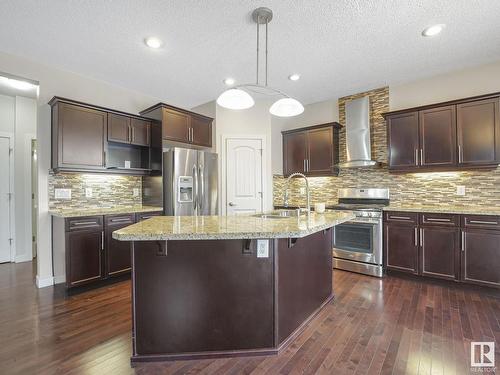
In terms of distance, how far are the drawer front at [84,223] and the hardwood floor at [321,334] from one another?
0.73 m

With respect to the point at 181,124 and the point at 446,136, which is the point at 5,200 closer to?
the point at 181,124

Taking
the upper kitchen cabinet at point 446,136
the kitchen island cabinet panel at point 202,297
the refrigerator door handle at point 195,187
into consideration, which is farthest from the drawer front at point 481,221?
the refrigerator door handle at point 195,187

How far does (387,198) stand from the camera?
13.2ft

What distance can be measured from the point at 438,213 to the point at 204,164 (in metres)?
3.19

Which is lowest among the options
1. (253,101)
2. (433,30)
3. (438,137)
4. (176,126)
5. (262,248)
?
(262,248)

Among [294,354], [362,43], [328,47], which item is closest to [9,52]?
[328,47]

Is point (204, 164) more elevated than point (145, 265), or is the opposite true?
point (204, 164)

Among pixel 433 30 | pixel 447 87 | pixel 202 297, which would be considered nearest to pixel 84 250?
pixel 202 297

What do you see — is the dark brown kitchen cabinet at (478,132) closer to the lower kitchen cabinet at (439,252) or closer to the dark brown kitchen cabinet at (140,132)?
the lower kitchen cabinet at (439,252)

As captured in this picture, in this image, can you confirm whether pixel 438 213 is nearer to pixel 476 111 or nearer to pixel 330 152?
pixel 476 111

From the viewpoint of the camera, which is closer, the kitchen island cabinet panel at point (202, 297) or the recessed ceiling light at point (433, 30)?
the kitchen island cabinet panel at point (202, 297)

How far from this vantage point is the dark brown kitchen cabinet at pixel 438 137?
10.7 feet

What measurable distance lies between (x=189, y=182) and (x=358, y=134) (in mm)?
2741

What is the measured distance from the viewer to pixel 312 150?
455 cm
